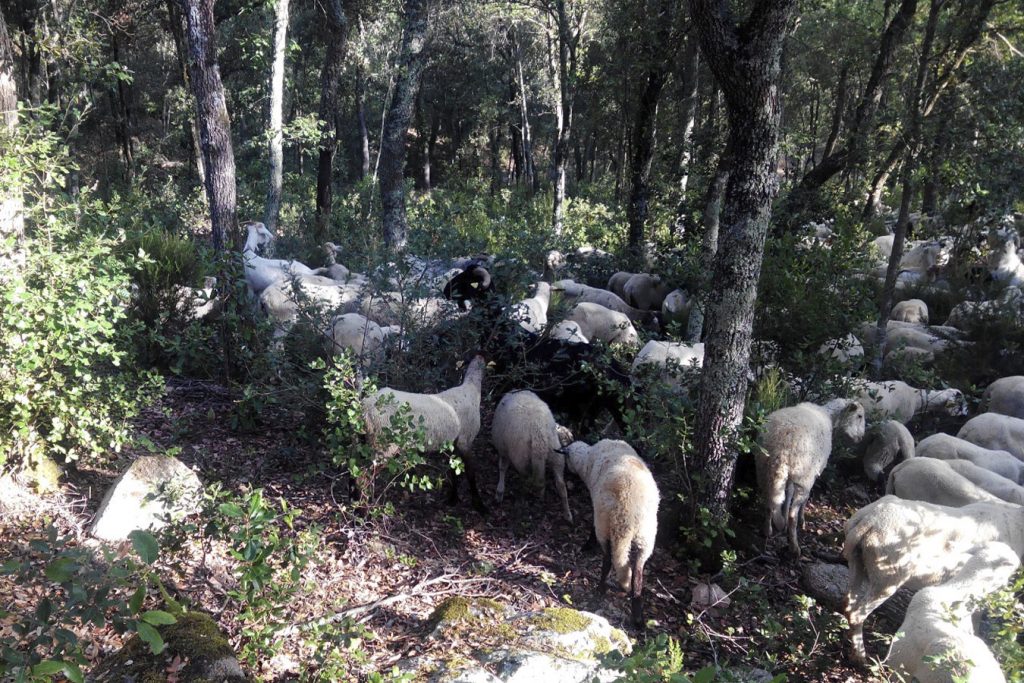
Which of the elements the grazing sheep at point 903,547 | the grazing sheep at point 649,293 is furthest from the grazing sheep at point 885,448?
the grazing sheep at point 649,293

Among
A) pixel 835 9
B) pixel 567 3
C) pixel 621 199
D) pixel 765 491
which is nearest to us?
pixel 765 491

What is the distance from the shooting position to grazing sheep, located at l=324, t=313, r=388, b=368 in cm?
671

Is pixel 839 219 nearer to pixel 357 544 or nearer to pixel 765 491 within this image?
pixel 765 491

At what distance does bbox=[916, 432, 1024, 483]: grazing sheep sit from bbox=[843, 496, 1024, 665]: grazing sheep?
1728 mm

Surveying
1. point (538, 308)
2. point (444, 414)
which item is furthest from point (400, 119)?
point (444, 414)

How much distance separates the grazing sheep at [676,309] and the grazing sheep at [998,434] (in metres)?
4.09

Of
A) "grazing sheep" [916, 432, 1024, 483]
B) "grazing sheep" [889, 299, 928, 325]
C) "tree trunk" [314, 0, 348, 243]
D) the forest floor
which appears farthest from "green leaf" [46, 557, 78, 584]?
"grazing sheep" [889, 299, 928, 325]

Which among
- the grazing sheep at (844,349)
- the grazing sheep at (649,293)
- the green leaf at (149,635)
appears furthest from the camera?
the grazing sheep at (649,293)

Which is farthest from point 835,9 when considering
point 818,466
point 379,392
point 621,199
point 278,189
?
point 379,392

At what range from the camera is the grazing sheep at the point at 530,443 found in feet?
19.6

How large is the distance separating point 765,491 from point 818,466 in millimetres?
506

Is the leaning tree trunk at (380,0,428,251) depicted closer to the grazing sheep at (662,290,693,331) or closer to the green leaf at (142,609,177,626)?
the grazing sheep at (662,290,693,331)

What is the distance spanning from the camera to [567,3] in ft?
59.7

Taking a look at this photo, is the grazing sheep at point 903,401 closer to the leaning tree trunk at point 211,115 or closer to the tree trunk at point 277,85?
the leaning tree trunk at point 211,115
